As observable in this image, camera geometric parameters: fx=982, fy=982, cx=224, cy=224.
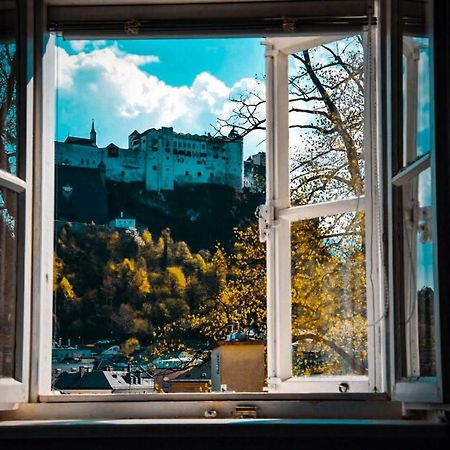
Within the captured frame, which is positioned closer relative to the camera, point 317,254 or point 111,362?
point 317,254

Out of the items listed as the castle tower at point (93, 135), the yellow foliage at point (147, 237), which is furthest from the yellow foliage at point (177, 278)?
the castle tower at point (93, 135)

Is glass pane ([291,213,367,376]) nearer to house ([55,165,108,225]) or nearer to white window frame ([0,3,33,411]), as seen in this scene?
house ([55,165,108,225])

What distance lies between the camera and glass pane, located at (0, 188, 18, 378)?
2613mm

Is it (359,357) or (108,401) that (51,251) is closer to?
(108,401)

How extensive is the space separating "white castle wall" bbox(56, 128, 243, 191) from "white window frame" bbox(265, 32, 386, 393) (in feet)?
1.79

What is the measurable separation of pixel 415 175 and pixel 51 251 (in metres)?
1.14

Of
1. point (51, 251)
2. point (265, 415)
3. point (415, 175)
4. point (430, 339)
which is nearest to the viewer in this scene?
point (430, 339)

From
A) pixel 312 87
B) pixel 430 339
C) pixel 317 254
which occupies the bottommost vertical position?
pixel 430 339

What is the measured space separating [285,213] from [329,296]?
31 cm

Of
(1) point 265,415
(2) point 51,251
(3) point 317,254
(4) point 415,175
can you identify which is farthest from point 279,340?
(4) point 415,175

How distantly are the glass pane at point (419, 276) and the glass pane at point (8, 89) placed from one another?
106cm

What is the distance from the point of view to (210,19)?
9.90 ft

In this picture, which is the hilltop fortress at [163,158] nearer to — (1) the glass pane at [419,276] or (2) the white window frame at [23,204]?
(2) the white window frame at [23,204]

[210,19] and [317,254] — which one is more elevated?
[210,19]
